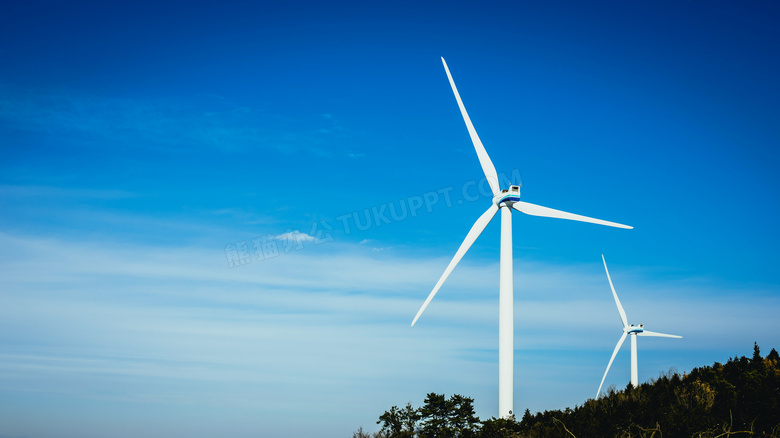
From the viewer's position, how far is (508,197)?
185 ft

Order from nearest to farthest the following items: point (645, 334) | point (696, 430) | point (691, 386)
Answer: point (696, 430) < point (691, 386) < point (645, 334)

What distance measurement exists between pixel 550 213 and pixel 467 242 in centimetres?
882

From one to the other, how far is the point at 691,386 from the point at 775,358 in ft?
28.8

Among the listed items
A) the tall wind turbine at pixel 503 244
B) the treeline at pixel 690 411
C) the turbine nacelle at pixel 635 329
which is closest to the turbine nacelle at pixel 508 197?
the tall wind turbine at pixel 503 244

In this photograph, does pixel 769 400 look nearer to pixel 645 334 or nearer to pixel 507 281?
pixel 507 281

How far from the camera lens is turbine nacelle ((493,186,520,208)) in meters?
56.5

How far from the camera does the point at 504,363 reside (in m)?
50.6

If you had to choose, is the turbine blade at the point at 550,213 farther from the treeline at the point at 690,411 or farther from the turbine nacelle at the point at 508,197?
the treeline at the point at 690,411

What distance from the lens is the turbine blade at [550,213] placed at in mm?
57662

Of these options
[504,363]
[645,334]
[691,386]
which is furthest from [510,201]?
[645,334]

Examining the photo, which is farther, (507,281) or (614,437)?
(507,281)

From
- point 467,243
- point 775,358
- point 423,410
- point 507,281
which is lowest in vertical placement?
point 423,410

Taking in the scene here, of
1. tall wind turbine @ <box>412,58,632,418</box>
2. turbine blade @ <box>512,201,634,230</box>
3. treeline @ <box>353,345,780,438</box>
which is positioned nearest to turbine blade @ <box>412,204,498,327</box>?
tall wind turbine @ <box>412,58,632,418</box>

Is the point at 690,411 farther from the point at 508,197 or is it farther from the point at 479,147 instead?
the point at 479,147
